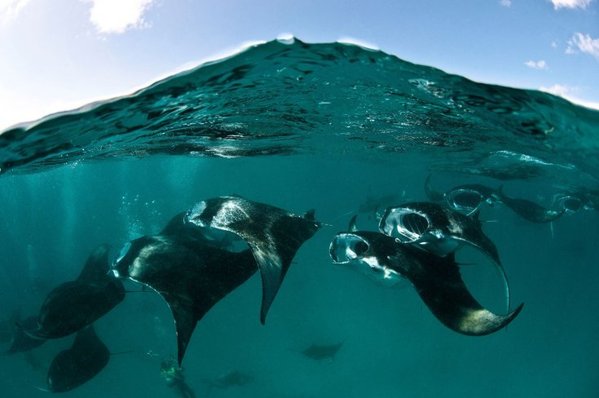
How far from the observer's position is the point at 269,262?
4113mm

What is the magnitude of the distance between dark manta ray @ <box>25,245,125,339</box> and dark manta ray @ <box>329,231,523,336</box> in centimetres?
452

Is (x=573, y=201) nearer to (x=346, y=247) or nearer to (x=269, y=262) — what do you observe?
(x=346, y=247)

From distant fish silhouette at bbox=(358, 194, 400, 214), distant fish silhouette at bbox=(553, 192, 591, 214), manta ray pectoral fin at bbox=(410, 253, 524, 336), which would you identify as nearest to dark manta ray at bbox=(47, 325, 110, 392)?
manta ray pectoral fin at bbox=(410, 253, 524, 336)

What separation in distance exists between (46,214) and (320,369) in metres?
85.3

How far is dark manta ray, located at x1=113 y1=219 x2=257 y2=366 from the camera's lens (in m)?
4.28

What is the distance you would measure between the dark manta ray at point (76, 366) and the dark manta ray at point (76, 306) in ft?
9.51

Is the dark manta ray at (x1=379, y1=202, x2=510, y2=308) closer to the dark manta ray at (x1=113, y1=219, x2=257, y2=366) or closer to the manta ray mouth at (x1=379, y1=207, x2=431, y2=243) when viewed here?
the manta ray mouth at (x1=379, y1=207, x2=431, y2=243)

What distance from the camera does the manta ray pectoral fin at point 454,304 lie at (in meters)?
3.38

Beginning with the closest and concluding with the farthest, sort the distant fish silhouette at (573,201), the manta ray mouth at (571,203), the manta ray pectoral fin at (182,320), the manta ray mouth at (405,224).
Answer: the manta ray pectoral fin at (182,320), the manta ray mouth at (405,224), the manta ray mouth at (571,203), the distant fish silhouette at (573,201)

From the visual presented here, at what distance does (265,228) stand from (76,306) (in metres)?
4.20

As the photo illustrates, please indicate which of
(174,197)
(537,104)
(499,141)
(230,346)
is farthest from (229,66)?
(174,197)

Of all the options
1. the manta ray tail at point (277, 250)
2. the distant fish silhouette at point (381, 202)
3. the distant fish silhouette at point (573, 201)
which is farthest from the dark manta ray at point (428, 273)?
the distant fish silhouette at point (573, 201)

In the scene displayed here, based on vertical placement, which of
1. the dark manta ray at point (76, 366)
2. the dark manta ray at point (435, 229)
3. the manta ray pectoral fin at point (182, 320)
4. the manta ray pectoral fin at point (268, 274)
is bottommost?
the dark manta ray at point (76, 366)

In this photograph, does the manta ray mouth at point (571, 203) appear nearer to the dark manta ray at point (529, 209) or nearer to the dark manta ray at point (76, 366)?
the dark manta ray at point (529, 209)
